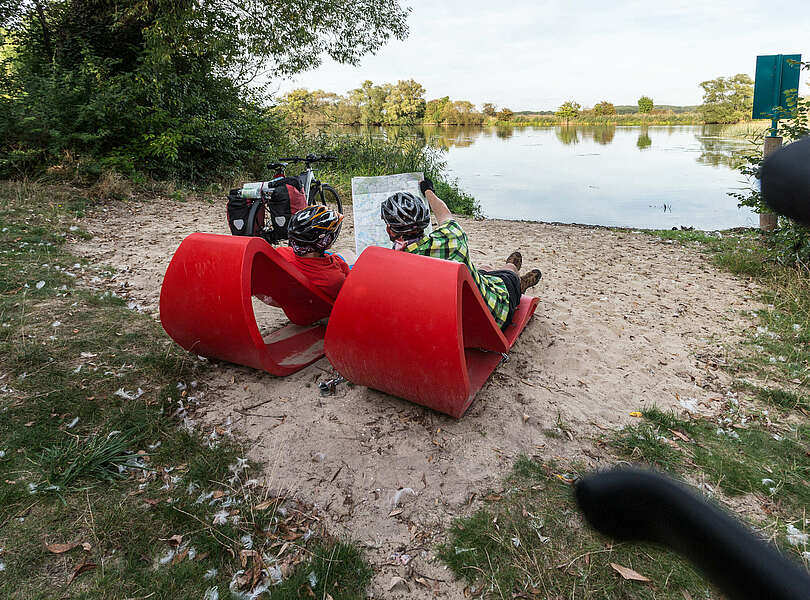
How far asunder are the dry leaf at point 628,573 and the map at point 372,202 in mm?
4169

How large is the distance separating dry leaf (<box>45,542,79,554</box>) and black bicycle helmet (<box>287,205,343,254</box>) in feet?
7.42

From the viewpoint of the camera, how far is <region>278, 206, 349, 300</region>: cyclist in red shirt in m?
3.58

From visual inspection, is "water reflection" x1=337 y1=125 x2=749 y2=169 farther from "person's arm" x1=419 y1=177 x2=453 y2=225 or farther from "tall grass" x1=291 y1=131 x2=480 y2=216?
"person's arm" x1=419 y1=177 x2=453 y2=225

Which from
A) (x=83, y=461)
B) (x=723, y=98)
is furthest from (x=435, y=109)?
(x=83, y=461)

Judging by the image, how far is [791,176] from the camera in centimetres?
50

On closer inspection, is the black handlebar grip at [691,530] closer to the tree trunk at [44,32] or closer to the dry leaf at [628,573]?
the dry leaf at [628,573]

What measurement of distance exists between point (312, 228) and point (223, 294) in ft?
2.76

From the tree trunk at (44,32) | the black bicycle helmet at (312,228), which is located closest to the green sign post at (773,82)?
the black bicycle helmet at (312,228)

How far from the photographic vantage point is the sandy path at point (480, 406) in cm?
254

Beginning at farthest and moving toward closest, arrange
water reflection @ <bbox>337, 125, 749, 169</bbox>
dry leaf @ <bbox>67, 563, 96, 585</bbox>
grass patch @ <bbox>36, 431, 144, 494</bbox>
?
water reflection @ <bbox>337, 125, 749, 169</bbox>
grass patch @ <bbox>36, 431, 144, 494</bbox>
dry leaf @ <bbox>67, 563, 96, 585</bbox>

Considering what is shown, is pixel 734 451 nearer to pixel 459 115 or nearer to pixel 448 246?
pixel 448 246

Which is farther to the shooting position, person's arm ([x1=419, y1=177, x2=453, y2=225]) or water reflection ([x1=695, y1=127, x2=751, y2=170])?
water reflection ([x1=695, y1=127, x2=751, y2=170])

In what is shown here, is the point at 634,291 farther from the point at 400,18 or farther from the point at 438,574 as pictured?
the point at 400,18

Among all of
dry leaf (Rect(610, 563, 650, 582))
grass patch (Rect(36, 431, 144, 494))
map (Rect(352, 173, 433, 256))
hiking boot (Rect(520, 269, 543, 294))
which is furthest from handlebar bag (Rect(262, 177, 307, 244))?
dry leaf (Rect(610, 563, 650, 582))
